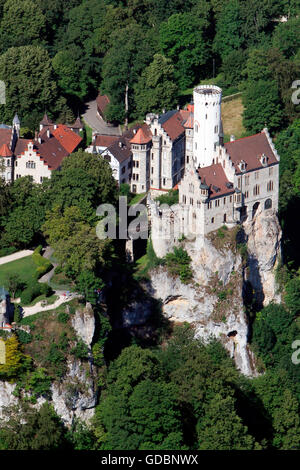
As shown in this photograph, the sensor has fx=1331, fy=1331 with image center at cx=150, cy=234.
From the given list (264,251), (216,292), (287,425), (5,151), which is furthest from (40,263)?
(287,425)

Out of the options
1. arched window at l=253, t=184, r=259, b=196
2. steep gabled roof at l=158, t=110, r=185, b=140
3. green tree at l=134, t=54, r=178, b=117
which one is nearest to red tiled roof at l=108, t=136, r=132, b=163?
steep gabled roof at l=158, t=110, r=185, b=140

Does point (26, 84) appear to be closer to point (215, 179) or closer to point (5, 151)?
point (5, 151)

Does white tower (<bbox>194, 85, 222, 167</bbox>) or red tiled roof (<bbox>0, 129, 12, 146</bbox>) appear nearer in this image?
white tower (<bbox>194, 85, 222, 167</bbox>)

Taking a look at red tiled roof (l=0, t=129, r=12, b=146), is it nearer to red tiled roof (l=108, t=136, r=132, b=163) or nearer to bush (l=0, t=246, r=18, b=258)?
red tiled roof (l=108, t=136, r=132, b=163)

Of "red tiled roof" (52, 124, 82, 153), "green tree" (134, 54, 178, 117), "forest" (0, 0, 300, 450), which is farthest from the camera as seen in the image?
"green tree" (134, 54, 178, 117)

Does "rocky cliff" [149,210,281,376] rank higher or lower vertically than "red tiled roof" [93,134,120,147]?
lower

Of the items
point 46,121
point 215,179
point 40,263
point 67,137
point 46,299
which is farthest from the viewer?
point 46,121

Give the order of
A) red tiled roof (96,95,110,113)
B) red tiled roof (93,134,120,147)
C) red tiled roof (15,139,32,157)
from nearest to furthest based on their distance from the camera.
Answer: red tiled roof (15,139,32,157), red tiled roof (93,134,120,147), red tiled roof (96,95,110,113)

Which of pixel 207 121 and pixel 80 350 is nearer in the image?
pixel 80 350
